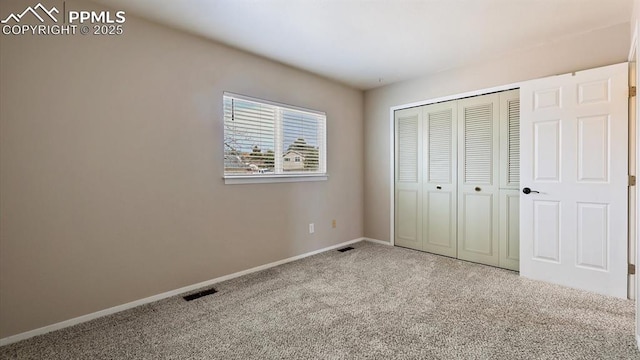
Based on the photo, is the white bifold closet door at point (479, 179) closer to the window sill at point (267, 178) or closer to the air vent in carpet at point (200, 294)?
the window sill at point (267, 178)

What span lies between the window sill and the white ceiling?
4.48 feet

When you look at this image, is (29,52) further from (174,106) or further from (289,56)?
(289,56)

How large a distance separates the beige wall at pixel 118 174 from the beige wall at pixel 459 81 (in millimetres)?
1728

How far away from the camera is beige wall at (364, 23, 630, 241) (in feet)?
8.87

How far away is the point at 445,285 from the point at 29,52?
383cm

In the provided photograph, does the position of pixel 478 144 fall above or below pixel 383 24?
below

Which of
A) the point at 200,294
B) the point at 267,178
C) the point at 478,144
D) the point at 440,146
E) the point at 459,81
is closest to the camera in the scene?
the point at 200,294

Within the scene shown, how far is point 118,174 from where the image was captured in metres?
2.34

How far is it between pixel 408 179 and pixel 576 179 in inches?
73.1

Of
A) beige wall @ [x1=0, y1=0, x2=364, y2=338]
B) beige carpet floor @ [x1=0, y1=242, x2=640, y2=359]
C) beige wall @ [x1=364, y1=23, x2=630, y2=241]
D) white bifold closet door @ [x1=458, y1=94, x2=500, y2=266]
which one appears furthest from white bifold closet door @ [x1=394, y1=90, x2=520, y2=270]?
beige wall @ [x1=0, y1=0, x2=364, y2=338]

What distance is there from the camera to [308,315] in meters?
2.25

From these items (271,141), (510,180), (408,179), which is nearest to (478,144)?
(510,180)

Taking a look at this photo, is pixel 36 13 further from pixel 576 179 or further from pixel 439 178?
pixel 576 179

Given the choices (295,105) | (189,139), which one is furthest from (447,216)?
(189,139)
